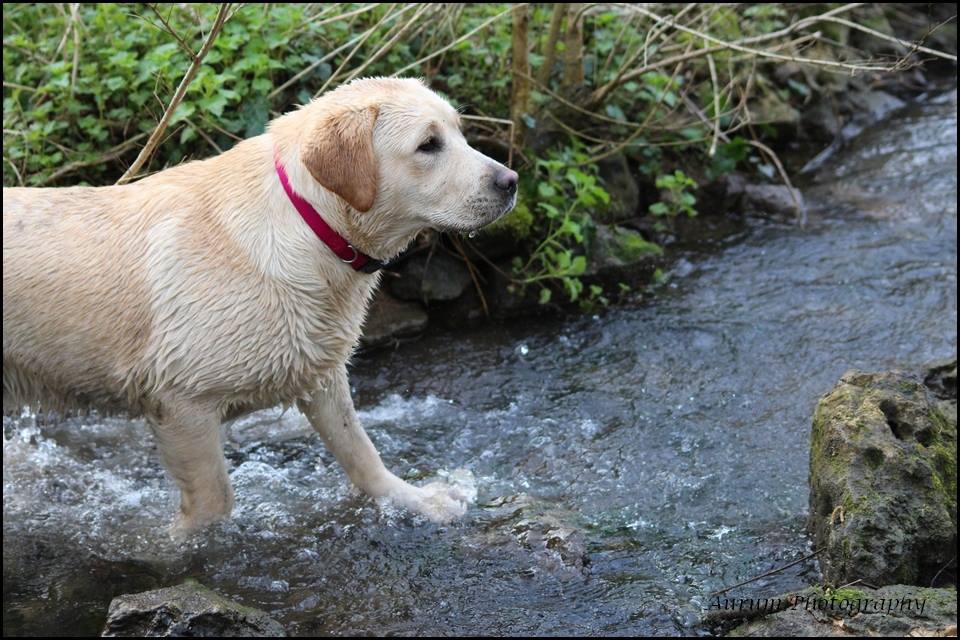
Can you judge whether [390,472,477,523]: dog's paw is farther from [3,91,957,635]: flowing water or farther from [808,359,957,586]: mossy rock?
[808,359,957,586]: mossy rock

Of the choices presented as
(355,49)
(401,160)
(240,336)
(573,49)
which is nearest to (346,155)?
(401,160)

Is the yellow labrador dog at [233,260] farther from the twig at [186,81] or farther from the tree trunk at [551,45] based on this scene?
the tree trunk at [551,45]

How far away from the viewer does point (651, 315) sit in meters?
7.32

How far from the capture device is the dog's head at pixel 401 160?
4285 millimetres

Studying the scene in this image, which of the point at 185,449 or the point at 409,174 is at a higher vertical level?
the point at 409,174

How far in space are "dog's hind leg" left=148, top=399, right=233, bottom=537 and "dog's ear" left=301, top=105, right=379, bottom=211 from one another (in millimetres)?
1152

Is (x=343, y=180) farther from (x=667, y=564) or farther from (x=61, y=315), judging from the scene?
(x=667, y=564)

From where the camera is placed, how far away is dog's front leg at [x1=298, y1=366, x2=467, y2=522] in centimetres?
505

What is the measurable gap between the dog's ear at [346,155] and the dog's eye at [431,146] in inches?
8.8

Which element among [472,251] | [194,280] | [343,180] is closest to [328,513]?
[194,280]

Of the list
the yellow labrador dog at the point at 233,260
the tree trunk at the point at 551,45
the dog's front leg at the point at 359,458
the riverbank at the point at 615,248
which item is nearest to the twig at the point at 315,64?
the tree trunk at the point at 551,45

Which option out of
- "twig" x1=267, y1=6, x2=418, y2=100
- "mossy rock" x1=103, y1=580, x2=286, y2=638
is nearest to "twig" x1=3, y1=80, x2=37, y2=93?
"twig" x1=267, y1=6, x2=418, y2=100

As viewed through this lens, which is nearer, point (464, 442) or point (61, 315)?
point (61, 315)

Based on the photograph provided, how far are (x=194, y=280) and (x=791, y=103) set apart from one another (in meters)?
7.27
